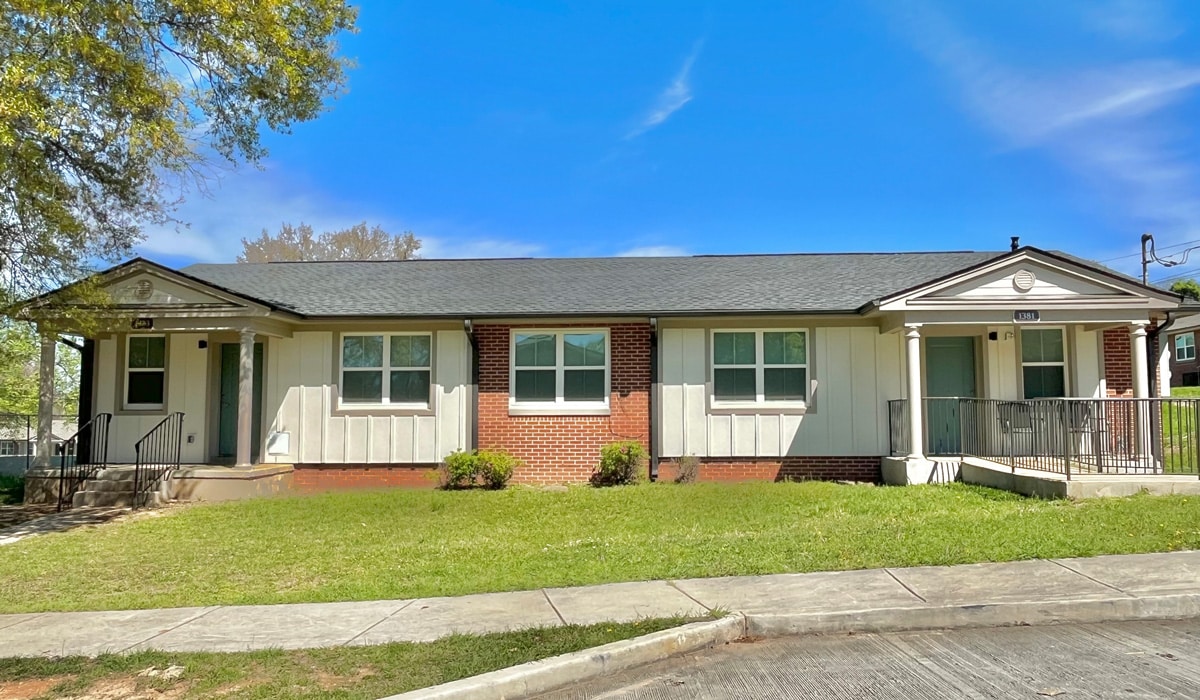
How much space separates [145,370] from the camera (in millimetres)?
14258

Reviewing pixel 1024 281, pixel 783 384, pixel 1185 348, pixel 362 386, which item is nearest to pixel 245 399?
pixel 362 386

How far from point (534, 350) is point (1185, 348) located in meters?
48.4

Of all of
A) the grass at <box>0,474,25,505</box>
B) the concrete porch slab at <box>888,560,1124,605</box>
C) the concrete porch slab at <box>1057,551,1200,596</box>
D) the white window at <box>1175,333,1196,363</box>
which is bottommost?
the grass at <box>0,474,25,505</box>

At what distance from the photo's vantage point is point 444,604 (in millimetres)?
6070

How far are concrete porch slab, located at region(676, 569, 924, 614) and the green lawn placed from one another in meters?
0.30

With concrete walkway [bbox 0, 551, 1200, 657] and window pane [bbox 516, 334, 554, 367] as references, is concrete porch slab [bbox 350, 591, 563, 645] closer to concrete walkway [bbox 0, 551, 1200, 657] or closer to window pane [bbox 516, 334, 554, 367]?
concrete walkway [bbox 0, 551, 1200, 657]

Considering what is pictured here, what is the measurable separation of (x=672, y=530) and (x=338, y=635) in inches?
182

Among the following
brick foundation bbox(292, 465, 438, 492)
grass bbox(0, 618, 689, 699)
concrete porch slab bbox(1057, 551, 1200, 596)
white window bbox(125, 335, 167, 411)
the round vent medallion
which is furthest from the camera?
white window bbox(125, 335, 167, 411)

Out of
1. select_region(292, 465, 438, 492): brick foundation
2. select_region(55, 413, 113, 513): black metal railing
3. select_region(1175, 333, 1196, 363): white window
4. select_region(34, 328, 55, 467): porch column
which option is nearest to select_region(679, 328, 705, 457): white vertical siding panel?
select_region(292, 465, 438, 492): brick foundation

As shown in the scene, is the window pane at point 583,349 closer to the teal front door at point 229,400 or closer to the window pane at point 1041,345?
the teal front door at point 229,400

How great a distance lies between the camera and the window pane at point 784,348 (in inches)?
532

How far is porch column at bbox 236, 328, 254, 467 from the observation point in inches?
504

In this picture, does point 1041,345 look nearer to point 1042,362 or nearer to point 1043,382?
point 1042,362

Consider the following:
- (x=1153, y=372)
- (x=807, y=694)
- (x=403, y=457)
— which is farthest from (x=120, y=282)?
(x=1153, y=372)
